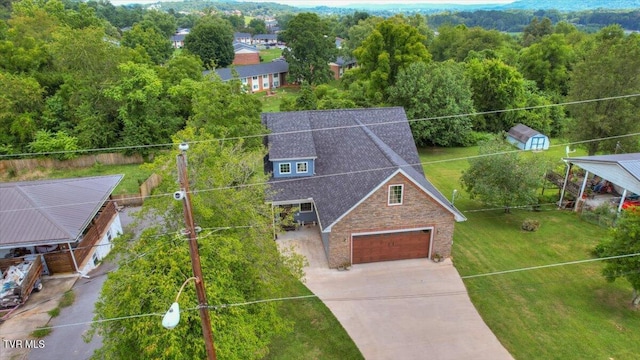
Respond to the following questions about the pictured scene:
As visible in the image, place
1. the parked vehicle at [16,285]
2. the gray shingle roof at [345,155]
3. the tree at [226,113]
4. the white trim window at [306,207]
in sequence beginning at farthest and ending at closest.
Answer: the tree at [226,113], the white trim window at [306,207], the gray shingle roof at [345,155], the parked vehicle at [16,285]

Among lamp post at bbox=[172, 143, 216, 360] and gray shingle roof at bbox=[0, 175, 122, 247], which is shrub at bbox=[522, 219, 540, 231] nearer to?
lamp post at bbox=[172, 143, 216, 360]

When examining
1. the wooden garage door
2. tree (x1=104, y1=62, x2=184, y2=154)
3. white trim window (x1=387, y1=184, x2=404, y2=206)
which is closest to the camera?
white trim window (x1=387, y1=184, x2=404, y2=206)

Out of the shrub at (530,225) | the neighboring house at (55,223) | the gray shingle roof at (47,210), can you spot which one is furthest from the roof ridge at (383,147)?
the gray shingle roof at (47,210)

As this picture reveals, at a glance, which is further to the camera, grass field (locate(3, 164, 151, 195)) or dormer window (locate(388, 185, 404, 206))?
grass field (locate(3, 164, 151, 195))

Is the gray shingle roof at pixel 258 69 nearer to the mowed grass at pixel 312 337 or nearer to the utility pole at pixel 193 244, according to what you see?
the mowed grass at pixel 312 337

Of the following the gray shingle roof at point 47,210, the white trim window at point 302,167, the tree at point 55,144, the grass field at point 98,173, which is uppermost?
the white trim window at point 302,167

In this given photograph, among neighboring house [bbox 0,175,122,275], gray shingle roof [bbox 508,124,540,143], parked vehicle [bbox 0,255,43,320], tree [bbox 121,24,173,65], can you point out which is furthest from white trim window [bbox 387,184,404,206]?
tree [bbox 121,24,173,65]

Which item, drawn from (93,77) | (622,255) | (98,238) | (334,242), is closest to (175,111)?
(93,77)
